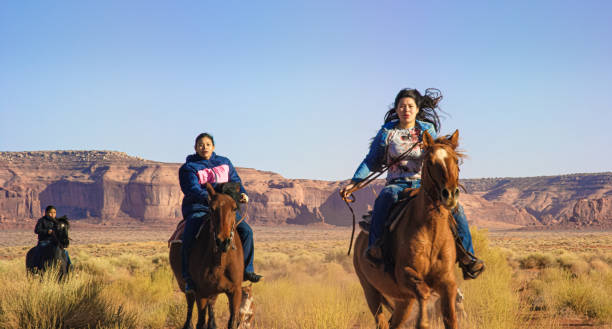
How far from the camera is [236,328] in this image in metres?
6.20

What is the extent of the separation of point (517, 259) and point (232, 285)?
20513 millimetres

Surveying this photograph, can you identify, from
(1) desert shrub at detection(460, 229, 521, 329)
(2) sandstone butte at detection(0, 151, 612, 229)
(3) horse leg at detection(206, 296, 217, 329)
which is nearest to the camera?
(3) horse leg at detection(206, 296, 217, 329)

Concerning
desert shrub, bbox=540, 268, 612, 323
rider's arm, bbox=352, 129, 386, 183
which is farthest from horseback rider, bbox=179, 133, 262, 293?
desert shrub, bbox=540, 268, 612, 323

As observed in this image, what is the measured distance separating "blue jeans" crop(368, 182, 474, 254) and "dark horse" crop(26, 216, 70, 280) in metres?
7.31

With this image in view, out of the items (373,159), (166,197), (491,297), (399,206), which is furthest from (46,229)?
(166,197)

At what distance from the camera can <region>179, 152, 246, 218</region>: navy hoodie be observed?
683 centimetres

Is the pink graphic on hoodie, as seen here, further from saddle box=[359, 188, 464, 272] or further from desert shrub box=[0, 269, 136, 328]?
saddle box=[359, 188, 464, 272]

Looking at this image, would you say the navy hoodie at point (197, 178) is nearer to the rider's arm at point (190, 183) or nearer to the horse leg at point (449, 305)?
the rider's arm at point (190, 183)

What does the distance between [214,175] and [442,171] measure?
3.76 m

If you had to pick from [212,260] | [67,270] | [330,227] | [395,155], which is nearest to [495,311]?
[395,155]

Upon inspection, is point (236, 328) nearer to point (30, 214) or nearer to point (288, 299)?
point (288, 299)

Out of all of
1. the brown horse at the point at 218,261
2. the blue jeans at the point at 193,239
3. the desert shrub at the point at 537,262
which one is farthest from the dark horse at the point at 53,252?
the desert shrub at the point at 537,262

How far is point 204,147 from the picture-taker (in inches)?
276

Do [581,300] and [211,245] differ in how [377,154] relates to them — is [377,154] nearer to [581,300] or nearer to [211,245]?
[211,245]
